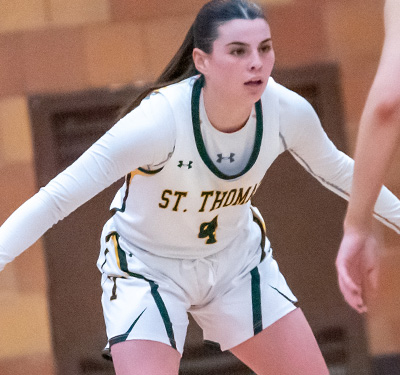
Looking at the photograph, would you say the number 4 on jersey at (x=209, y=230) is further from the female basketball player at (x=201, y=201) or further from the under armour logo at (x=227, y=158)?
the under armour logo at (x=227, y=158)

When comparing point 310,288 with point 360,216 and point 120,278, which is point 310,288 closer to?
point 120,278

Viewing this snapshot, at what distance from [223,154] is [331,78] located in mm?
1828

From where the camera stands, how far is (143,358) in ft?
6.98

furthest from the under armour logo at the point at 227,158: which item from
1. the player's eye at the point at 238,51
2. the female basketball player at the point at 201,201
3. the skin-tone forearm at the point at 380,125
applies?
the skin-tone forearm at the point at 380,125

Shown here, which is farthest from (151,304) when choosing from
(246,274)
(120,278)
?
(246,274)

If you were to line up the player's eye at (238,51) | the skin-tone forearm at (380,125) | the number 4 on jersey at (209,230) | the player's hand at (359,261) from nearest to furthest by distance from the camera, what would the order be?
the skin-tone forearm at (380,125), the player's hand at (359,261), the player's eye at (238,51), the number 4 on jersey at (209,230)

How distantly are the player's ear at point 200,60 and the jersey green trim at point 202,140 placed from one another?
0.12ft

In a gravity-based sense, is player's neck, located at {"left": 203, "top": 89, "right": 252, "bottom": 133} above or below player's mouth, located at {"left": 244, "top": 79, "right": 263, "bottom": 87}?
below

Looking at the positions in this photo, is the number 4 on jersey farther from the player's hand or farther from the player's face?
the player's hand

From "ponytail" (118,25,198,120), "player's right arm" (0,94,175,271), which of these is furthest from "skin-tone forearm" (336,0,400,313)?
"ponytail" (118,25,198,120)

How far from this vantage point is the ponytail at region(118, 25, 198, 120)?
236 cm

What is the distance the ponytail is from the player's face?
0.16 m

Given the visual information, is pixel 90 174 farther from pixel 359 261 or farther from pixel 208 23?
pixel 359 261

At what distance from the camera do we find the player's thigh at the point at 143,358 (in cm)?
211
